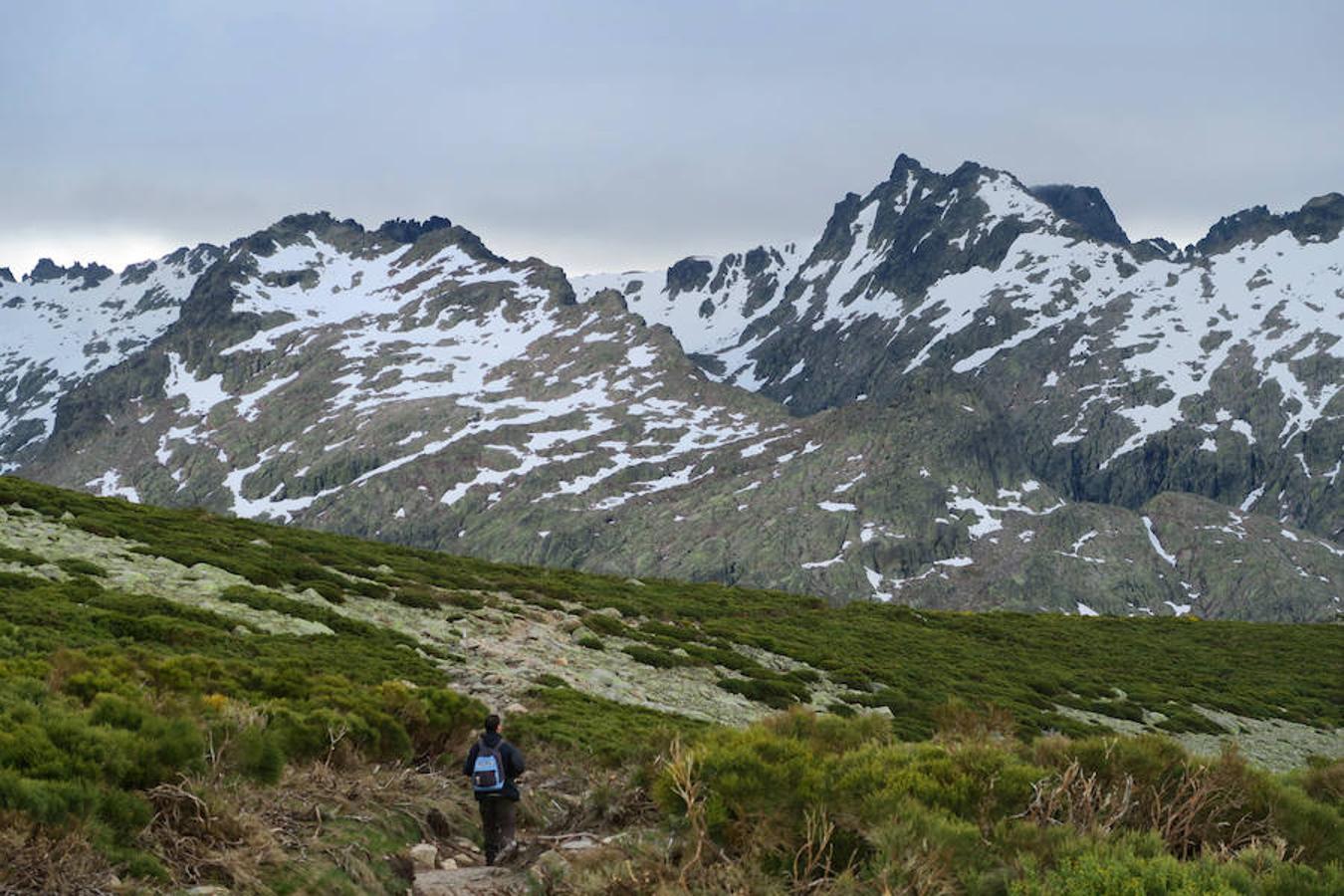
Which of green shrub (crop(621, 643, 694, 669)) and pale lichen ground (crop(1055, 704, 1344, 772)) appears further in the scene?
pale lichen ground (crop(1055, 704, 1344, 772))

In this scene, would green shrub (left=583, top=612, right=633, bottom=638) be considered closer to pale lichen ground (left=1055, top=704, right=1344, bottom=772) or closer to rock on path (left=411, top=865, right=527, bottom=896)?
pale lichen ground (left=1055, top=704, right=1344, bottom=772)

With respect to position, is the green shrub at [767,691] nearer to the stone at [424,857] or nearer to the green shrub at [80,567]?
the green shrub at [80,567]

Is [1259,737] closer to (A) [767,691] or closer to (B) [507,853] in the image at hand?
(A) [767,691]

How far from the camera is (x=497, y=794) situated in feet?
45.5

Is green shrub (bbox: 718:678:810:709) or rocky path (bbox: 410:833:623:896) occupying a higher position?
rocky path (bbox: 410:833:623:896)

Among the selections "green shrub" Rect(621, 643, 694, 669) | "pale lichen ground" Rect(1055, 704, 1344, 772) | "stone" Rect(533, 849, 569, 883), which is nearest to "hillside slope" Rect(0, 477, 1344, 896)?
"stone" Rect(533, 849, 569, 883)

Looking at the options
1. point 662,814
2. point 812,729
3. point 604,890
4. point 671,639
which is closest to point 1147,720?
point 671,639

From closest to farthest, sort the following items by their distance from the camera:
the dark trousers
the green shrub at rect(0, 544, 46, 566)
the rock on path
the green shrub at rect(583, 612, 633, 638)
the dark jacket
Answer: the rock on path, the dark trousers, the dark jacket, the green shrub at rect(0, 544, 46, 566), the green shrub at rect(583, 612, 633, 638)

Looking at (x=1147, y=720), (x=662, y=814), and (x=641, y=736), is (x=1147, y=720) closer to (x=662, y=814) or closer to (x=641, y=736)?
(x=641, y=736)

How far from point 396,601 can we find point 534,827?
2229 centimetres

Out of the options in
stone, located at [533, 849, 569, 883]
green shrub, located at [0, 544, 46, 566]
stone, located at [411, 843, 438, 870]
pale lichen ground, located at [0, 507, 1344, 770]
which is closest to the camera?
stone, located at [533, 849, 569, 883]

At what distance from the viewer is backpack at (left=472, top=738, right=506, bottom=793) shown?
1384cm

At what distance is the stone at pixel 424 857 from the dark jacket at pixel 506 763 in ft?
3.23

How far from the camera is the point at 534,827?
15.0 metres
